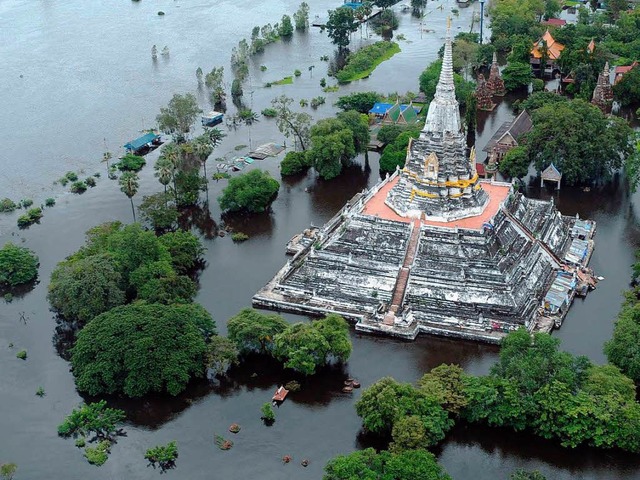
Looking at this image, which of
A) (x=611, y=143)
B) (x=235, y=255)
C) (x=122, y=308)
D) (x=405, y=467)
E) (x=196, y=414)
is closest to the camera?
(x=405, y=467)

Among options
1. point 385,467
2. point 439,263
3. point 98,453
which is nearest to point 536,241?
point 439,263

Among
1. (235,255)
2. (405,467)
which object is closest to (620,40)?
(235,255)

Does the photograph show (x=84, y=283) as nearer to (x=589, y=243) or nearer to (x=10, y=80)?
(x=589, y=243)

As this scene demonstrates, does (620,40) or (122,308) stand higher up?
(122,308)

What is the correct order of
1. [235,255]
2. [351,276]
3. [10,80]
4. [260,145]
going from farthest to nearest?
[10,80] → [260,145] → [235,255] → [351,276]

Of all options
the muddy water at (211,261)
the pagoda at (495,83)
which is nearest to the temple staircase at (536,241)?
the muddy water at (211,261)

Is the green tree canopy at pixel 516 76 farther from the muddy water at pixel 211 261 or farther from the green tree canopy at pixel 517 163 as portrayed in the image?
the green tree canopy at pixel 517 163
